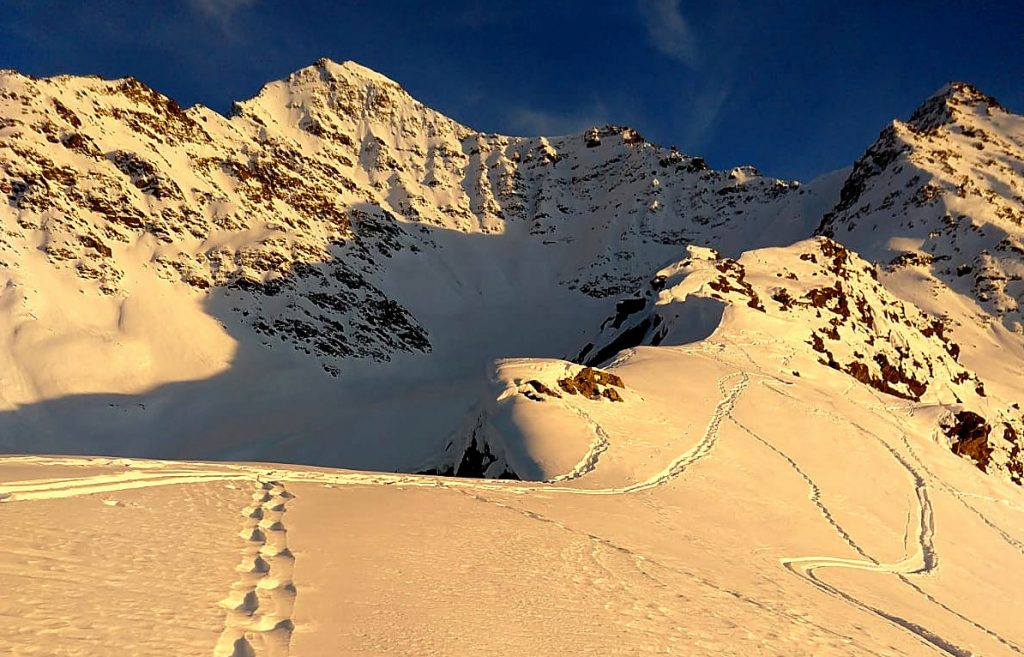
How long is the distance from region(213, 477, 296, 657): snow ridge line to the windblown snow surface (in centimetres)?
3

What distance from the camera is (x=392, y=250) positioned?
80938mm

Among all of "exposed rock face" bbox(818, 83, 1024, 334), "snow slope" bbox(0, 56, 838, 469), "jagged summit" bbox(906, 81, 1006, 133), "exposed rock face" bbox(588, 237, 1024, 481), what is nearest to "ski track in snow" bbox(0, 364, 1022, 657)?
"snow slope" bbox(0, 56, 838, 469)

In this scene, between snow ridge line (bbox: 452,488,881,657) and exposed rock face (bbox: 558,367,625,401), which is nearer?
snow ridge line (bbox: 452,488,881,657)

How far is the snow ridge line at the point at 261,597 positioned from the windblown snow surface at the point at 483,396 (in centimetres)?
3

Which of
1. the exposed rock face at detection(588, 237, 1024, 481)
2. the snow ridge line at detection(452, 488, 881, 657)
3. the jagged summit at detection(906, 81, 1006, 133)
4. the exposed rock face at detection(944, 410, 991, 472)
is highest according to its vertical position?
the jagged summit at detection(906, 81, 1006, 133)

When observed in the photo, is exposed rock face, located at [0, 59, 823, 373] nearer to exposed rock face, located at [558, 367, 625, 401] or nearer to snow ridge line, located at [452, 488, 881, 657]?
exposed rock face, located at [558, 367, 625, 401]

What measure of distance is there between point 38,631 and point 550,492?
875 cm

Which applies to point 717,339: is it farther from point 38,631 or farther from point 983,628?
point 38,631

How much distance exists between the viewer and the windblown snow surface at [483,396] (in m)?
5.50

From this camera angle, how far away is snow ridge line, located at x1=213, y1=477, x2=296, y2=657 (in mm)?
3869

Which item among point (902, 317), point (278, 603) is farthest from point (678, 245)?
point (278, 603)

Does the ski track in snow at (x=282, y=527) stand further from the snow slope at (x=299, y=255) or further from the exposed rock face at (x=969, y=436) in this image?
the exposed rock face at (x=969, y=436)

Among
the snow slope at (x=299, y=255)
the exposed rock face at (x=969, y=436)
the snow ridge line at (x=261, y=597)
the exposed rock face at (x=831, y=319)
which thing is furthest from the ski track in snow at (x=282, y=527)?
the exposed rock face at (x=831, y=319)

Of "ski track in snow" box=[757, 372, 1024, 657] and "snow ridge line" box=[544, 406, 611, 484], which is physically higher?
"snow ridge line" box=[544, 406, 611, 484]
